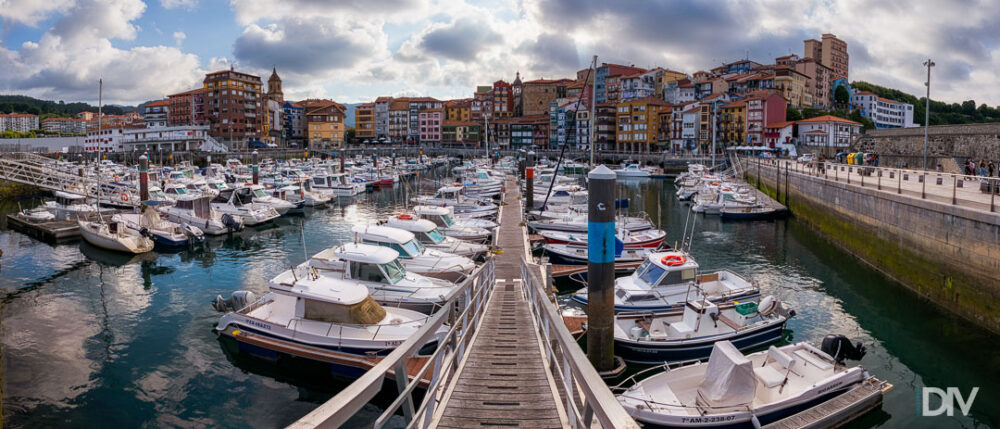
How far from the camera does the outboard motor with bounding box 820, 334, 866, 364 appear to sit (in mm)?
13750

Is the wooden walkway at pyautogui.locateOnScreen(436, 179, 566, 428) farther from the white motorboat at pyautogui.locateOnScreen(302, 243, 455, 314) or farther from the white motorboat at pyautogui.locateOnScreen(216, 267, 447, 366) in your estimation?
the white motorboat at pyautogui.locateOnScreen(302, 243, 455, 314)

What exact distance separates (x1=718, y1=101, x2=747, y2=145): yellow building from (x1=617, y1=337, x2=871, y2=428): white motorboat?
305 feet

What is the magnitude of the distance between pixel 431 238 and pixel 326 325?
10542 millimetres

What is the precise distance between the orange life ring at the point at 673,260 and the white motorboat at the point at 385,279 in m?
6.78

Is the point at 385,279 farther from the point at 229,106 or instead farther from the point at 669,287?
the point at 229,106

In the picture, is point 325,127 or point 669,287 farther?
point 325,127

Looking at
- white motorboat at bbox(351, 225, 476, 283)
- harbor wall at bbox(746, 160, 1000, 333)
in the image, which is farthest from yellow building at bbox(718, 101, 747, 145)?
white motorboat at bbox(351, 225, 476, 283)

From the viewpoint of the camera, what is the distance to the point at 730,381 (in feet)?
38.0

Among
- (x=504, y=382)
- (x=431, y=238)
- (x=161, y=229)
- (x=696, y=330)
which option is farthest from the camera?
(x=161, y=229)

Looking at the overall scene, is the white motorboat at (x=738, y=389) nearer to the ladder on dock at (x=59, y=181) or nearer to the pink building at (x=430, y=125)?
the ladder on dock at (x=59, y=181)

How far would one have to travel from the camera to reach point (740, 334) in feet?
53.1

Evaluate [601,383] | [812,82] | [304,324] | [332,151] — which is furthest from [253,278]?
[812,82]

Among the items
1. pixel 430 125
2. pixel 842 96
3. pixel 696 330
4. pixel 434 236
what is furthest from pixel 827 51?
pixel 696 330

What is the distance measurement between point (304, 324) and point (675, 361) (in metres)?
9.61
